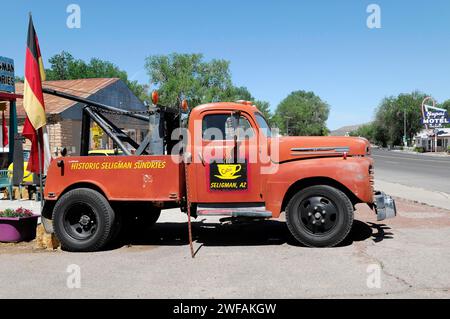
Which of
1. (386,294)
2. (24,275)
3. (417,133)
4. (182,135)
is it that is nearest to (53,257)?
(24,275)

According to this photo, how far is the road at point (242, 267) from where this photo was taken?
4.89 m

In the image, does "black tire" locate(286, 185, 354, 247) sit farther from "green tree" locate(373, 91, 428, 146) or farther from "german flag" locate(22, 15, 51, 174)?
"green tree" locate(373, 91, 428, 146)

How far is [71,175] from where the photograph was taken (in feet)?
23.6

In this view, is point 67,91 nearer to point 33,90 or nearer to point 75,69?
point 33,90

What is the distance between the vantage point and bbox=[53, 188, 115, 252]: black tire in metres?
6.97

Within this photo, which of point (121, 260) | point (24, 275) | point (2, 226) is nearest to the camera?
point (24, 275)

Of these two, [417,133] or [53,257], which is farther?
[417,133]

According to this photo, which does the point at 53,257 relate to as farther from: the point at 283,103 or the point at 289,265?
the point at 283,103

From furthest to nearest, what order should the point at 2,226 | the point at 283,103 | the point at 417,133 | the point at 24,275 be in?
the point at 283,103, the point at 417,133, the point at 2,226, the point at 24,275

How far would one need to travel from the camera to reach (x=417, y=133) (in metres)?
113

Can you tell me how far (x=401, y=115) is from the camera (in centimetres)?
11144

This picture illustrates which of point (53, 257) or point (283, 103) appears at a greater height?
point (283, 103)

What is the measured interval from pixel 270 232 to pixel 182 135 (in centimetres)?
253

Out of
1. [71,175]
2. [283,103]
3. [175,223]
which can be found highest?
[283,103]
